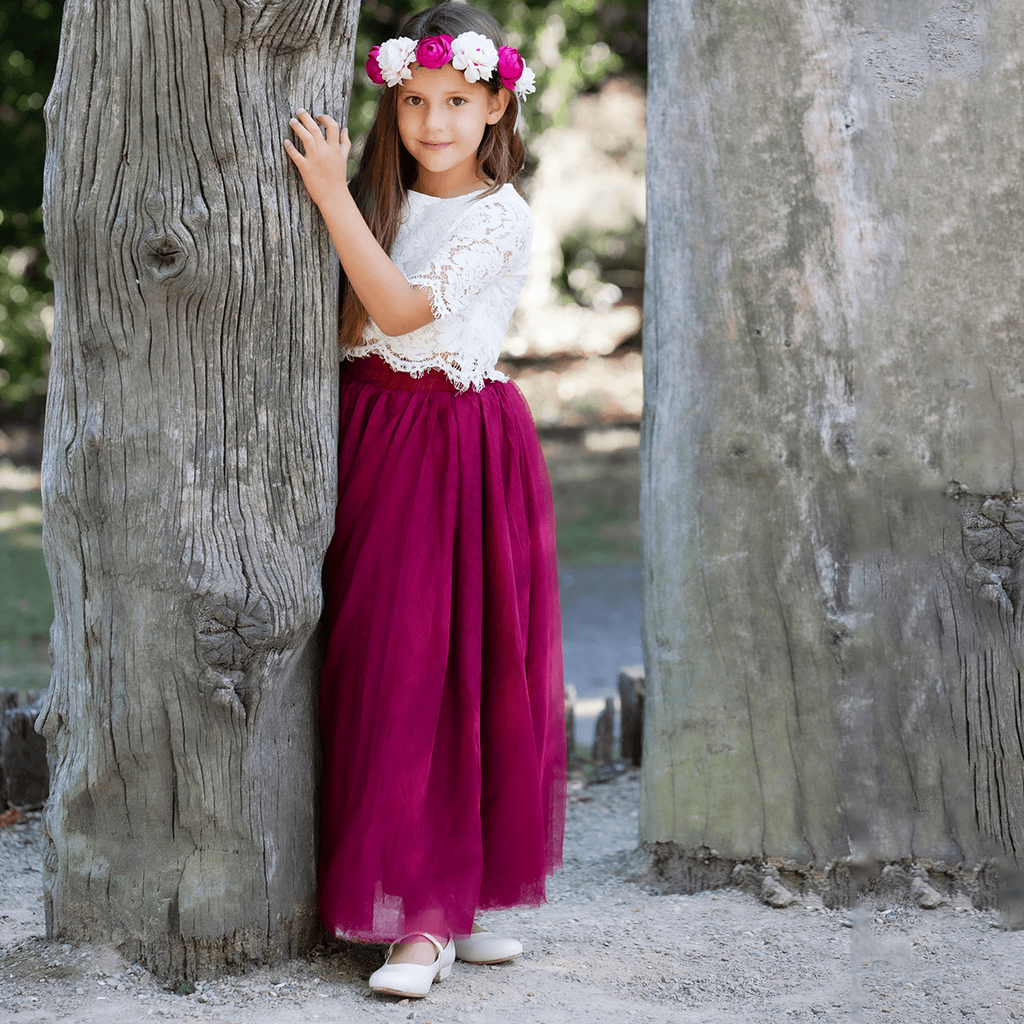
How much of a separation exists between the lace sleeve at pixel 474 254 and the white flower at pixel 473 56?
0.24 meters

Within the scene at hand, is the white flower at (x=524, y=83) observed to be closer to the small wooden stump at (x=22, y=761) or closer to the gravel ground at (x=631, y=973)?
the gravel ground at (x=631, y=973)

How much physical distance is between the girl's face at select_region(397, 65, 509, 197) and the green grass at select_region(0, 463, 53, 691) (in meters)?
3.03

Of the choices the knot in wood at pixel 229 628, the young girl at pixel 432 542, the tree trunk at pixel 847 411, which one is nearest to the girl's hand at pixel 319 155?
the young girl at pixel 432 542

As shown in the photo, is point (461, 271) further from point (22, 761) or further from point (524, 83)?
point (22, 761)

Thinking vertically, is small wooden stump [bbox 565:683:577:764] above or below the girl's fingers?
below

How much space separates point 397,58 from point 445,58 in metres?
0.10

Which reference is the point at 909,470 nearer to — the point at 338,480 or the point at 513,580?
the point at 513,580

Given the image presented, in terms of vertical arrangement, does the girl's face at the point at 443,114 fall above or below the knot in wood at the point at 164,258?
above

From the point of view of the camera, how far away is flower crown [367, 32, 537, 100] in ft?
7.59

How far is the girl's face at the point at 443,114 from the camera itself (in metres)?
2.38

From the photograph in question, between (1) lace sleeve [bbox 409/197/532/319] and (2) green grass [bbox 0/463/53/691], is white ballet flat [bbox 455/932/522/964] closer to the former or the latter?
(1) lace sleeve [bbox 409/197/532/319]

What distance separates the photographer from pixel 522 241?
96.0 inches

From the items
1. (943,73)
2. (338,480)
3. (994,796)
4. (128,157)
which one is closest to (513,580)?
(338,480)

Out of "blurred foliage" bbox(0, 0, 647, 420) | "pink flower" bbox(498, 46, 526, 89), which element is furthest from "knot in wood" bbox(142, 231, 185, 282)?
"blurred foliage" bbox(0, 0, 647, 420)
